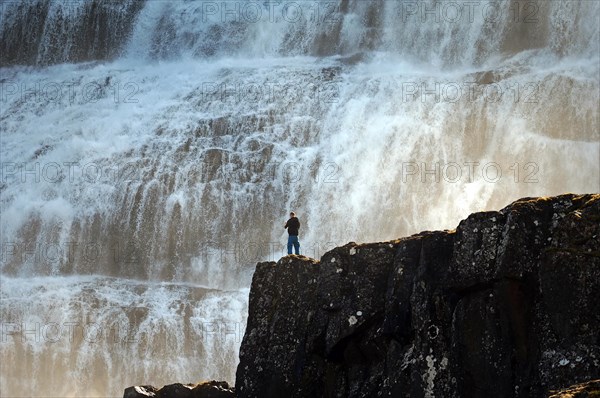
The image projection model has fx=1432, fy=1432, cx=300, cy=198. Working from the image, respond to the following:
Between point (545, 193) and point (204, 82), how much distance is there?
21215 millimetres

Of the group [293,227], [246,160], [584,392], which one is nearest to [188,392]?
[293,227]

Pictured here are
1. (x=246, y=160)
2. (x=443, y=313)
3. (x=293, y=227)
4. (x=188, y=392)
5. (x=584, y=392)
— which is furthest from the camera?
(x=246, y=160)

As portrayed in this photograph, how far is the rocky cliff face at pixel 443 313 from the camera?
25.2 m

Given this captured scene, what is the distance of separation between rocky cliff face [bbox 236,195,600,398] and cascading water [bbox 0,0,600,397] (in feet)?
87.5

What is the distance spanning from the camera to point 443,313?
2709cm

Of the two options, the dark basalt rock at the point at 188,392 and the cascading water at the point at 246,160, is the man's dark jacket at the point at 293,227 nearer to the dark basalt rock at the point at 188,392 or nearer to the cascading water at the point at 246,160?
the dark basalt rock at the point at 188,392

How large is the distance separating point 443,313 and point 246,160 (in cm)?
4063

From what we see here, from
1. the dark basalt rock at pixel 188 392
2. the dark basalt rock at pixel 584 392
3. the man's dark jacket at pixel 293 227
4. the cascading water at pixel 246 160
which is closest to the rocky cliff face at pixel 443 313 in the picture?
the dark basalt rock at pixel 188 392

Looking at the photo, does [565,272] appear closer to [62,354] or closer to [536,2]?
[62,354]

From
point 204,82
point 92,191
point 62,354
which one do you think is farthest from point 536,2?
point 62,354

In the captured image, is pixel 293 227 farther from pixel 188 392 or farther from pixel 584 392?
pixel 584 392

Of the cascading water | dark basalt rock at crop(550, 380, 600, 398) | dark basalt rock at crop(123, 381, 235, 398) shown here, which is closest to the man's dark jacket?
dark basalt rock at crop(123, 381, 235, 398)

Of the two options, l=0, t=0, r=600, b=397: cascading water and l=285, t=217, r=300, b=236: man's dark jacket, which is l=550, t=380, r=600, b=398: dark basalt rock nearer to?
l=285, t=217, r=300, b=236: man's dark jacket

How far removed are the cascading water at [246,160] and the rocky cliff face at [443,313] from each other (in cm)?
2667
